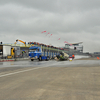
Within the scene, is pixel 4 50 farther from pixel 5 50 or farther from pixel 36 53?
pixel 36 53

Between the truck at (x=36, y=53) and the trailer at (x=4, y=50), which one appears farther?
the trailer at (x=4, y=50)

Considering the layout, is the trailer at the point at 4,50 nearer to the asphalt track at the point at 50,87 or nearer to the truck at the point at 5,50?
the truck at the point at 5,50

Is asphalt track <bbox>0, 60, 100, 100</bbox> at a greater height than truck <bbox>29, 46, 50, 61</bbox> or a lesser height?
lesser

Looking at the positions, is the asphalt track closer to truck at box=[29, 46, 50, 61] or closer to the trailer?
truck at box=[29, 46, 50, 61]

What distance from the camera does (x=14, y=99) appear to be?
5344 millimetres

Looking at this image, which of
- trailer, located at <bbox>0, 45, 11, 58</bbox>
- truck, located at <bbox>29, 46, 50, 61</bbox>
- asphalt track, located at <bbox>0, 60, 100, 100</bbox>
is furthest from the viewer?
trailer, located at <bbox>0, 45, 11, 58</bbox>

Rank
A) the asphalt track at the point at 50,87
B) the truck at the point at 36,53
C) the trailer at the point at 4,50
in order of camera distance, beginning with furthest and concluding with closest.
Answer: the trailer at the point at 4,50, the truck at the point at 36,53, the asphalt track at the point at 50,87

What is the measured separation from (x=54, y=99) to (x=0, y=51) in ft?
131

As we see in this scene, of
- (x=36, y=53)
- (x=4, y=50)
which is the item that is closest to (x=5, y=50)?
(x=4, y=50)

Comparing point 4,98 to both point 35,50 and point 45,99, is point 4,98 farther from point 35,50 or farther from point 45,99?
point 35,50

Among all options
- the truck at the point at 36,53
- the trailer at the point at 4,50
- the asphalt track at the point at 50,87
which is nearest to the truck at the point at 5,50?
the trailer at the point at 4,50

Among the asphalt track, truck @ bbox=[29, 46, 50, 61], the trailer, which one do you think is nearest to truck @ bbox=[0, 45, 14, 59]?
the trailer

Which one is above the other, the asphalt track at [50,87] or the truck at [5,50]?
the truck at [5,50]

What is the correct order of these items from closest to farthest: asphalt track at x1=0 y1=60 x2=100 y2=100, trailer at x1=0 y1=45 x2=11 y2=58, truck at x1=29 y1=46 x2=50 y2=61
Answer: asphalt track at x1=0 y1=60 x2=100 y2=100 → truck at x1=29 y1=46 x2=50 y2=61 → trailer at x1=0 y1=45 x2=11 y2=58
